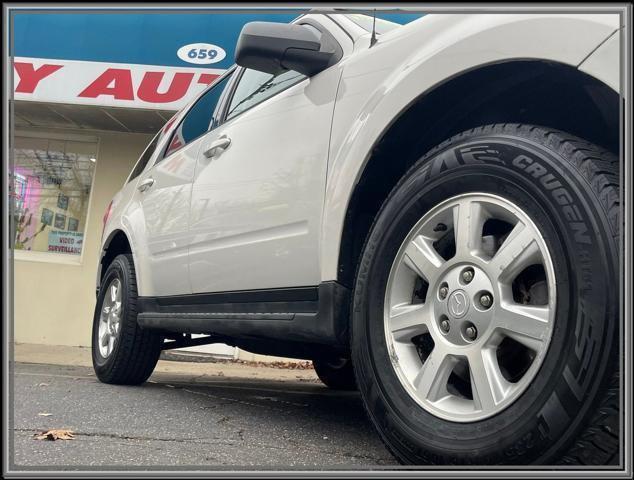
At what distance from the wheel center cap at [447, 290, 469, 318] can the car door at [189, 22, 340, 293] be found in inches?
26.9

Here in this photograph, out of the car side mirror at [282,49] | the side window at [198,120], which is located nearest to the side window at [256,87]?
the car side mirror at [282,49]

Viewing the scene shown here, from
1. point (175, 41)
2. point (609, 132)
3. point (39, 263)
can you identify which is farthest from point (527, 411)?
point (39, 263)

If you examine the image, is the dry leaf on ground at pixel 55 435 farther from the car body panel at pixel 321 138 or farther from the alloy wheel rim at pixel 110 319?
the alloy wheel rim at pixel 110 319

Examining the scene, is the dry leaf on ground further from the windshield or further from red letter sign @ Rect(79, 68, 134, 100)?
red letter sign @ Rect(79, 68, 134, 100)

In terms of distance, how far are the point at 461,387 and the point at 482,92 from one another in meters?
0.86

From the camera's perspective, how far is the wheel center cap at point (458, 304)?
154cm

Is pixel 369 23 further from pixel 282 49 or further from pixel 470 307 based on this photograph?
pixel 470 307

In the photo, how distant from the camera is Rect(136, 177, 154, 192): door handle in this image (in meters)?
3.83

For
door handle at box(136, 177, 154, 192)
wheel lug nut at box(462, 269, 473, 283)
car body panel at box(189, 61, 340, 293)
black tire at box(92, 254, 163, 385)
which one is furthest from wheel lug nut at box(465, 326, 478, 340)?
door handle at box(136, 177, 154, 192)

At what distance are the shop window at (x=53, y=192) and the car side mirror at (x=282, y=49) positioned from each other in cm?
636

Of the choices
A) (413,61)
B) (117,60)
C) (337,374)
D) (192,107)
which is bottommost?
(337,374)

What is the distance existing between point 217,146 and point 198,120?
787 mm

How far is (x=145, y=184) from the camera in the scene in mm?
3914

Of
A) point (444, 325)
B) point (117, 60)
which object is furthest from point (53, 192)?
point (444, 325)
